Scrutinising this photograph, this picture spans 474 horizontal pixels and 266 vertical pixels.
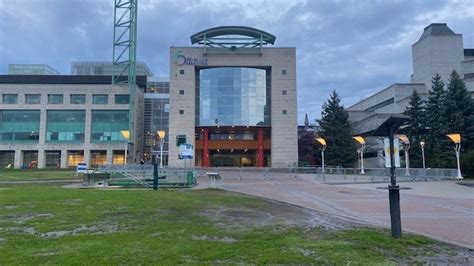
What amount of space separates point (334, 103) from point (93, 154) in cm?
4939

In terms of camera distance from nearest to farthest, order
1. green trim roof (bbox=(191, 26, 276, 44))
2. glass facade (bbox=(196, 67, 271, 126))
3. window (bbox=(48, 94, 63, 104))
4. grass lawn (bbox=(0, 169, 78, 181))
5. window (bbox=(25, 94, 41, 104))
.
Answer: grass lawn (bbox=(0, 169, 78, 181))
glass facade (bbox=(196, 67, 271, 126))
green trim roof (bbox=(191, 26, 276, 44))
window (bbox=(25, 94, 41, 104))
window (bbox=(48, 94, 63, 104))

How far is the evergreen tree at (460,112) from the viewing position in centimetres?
4028

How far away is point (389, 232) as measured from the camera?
820 cm

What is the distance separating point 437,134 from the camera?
42.4m

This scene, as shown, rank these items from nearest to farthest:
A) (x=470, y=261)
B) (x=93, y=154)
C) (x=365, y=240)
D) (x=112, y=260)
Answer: (x=112, y=260) → (x=470, y=261) → (x=365, y=240) → (x=93, y=154)

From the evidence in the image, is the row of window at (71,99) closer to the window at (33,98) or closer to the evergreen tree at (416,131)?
the window at (33,98)

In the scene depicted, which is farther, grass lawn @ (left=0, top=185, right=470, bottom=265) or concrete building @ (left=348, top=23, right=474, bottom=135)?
concrete building @ (left=348, top=23, right=474, bottom=135)

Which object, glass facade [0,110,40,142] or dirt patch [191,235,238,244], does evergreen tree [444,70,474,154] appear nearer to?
dirt patch [191,235,238,244]

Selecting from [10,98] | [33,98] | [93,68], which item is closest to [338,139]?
[33,98]

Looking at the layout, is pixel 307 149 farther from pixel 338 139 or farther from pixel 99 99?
pixel 99 99

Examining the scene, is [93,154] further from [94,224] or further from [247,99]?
[94,224]

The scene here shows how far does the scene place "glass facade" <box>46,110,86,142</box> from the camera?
7244 cm

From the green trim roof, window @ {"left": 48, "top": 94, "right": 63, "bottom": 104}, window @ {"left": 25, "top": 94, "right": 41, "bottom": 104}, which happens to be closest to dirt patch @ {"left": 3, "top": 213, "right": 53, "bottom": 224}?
the green trim roof

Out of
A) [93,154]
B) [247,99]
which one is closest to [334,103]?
[247,99]
